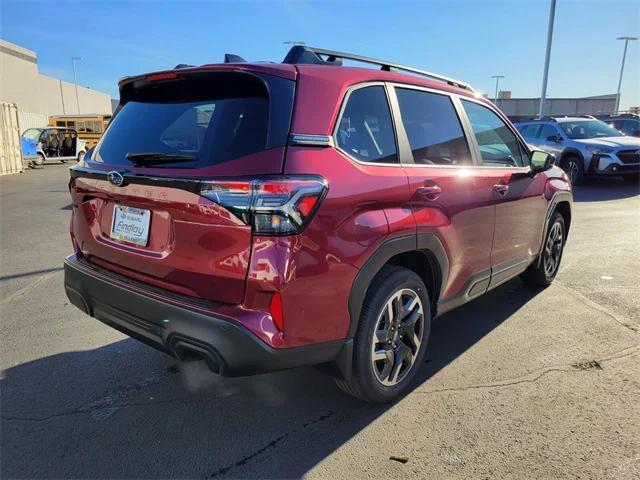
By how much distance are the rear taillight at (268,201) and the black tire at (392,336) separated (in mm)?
734

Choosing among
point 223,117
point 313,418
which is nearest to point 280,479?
point 313,418

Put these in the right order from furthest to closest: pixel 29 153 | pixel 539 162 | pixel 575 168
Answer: pixel 29 153, pixel 575 168, pixel 539 162

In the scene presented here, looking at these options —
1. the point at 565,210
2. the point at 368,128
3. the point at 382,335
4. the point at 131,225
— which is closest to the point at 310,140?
the point at 368,128

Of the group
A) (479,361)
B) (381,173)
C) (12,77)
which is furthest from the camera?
(12,77)

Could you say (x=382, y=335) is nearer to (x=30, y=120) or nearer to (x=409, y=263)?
(x=409, y=263)

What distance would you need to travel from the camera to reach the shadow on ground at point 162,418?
94.7 inches

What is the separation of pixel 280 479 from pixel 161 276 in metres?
1.14

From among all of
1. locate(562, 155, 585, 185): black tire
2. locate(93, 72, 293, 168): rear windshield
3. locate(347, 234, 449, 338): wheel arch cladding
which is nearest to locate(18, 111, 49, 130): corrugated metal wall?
locate(562, 155, 585, 185): black tire

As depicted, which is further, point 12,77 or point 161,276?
point 12,77

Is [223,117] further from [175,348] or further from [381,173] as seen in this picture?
[175,348]

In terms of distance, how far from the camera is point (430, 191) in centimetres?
288

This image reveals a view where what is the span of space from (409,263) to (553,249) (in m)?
2.73

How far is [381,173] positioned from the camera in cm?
257

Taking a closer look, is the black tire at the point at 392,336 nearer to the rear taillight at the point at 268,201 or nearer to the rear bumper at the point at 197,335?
the rear bumper at the point at 197,335
